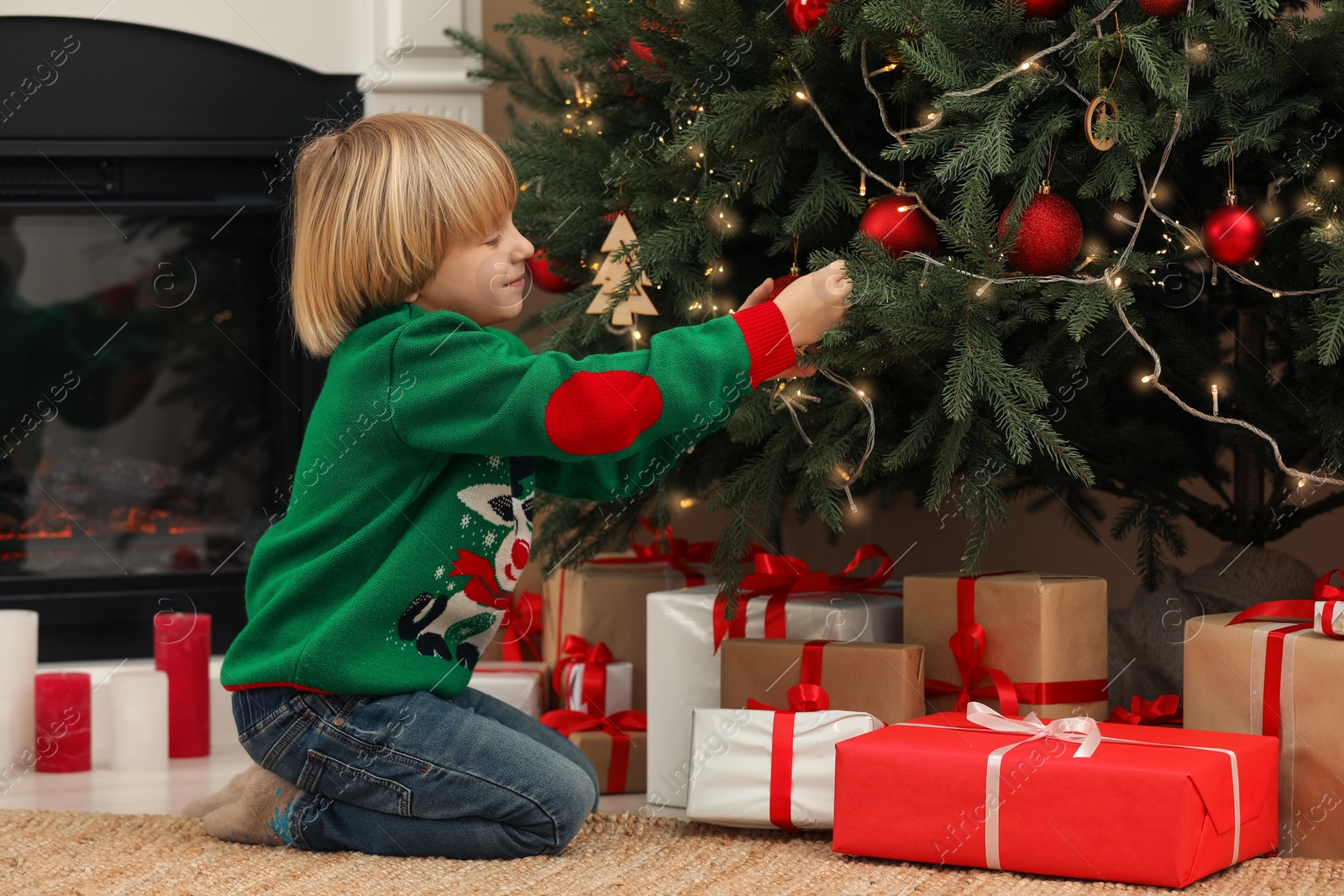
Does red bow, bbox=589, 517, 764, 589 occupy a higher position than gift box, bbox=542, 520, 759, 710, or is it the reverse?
red bow, bbox=589, 517, 764, 589

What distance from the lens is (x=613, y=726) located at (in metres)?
1.61

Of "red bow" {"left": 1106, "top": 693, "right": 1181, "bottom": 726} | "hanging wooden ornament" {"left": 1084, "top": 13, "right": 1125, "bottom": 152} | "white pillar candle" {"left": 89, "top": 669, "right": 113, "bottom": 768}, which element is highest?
"hanging wooden ornament" {"left": 1084, "top": 13, "right": 1125, "bottom": 152}

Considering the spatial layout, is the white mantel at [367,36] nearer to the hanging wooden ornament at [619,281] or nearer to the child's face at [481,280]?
the hanging wooden ornament at [619,281]

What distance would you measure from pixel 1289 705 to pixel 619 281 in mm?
790

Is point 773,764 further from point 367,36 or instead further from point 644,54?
point 367,36

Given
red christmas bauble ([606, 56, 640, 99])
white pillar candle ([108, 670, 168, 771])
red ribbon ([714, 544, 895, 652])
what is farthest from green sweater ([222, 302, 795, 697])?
white pillar candle ([108, 670, 168, 771])

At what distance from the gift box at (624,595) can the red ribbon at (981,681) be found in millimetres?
368

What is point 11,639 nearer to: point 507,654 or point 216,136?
point 507,654

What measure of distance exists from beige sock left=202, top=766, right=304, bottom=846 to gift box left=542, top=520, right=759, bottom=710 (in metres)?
0.49

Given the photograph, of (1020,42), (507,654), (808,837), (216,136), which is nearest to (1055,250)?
(1020,42)

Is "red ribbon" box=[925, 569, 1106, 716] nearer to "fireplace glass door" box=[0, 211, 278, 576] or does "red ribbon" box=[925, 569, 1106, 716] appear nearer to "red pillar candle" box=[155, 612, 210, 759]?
"red pillar candle" box=[155, 612, 210, 759]

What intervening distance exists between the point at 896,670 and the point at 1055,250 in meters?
0.43

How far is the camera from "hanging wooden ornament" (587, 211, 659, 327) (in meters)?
1.44

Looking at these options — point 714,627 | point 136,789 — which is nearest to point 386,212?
point 714,627
